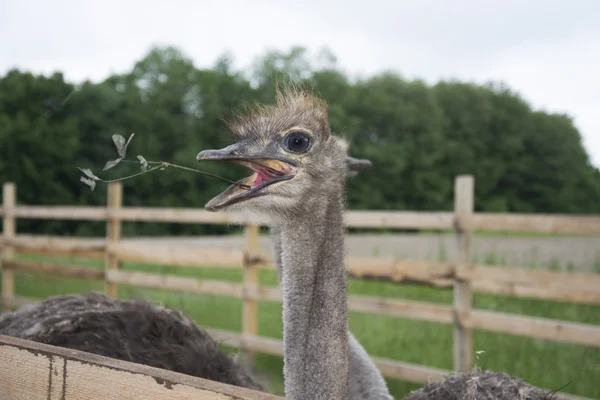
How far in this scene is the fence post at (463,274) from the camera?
414cm

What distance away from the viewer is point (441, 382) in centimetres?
180

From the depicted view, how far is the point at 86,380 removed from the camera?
1137mm

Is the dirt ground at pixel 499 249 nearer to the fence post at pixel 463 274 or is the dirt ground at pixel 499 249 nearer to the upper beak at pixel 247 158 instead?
the fence post at pixel 463 274

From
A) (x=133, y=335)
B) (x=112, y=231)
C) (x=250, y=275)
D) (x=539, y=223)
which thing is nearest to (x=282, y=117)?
(x=133, y=335)

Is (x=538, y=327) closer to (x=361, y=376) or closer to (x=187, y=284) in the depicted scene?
(x=361, y=376)

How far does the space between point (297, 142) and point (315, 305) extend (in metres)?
0.38

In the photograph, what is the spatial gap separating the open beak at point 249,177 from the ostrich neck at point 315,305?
0.12m

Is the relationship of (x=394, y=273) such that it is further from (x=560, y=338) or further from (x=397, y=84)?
(x=397, y=84)

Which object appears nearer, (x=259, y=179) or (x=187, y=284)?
(x=259, y=179)

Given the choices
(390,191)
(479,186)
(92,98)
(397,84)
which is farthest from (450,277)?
(397,84)

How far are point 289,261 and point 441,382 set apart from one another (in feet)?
1.61

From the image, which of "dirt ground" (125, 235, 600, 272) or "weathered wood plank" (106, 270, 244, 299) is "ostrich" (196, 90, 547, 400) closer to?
"weathered wood plank" (106, 270, 244, 299)

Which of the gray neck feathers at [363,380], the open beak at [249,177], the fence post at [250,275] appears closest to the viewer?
the open beak at [249,177]

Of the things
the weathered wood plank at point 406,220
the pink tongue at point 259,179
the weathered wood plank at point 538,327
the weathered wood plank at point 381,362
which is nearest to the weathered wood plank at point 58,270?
the weathered wood plank at point 381,362
